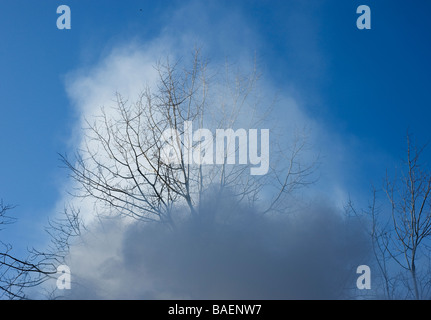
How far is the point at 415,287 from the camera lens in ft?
21.8

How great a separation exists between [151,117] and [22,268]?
3176 mm

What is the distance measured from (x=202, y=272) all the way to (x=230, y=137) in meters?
2.41

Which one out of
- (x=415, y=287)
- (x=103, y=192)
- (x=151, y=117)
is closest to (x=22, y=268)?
(x=103, y=192)

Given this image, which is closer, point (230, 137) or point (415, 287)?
point (415, 287)

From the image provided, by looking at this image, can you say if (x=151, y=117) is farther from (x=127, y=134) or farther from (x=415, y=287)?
(x=415, y=287)
